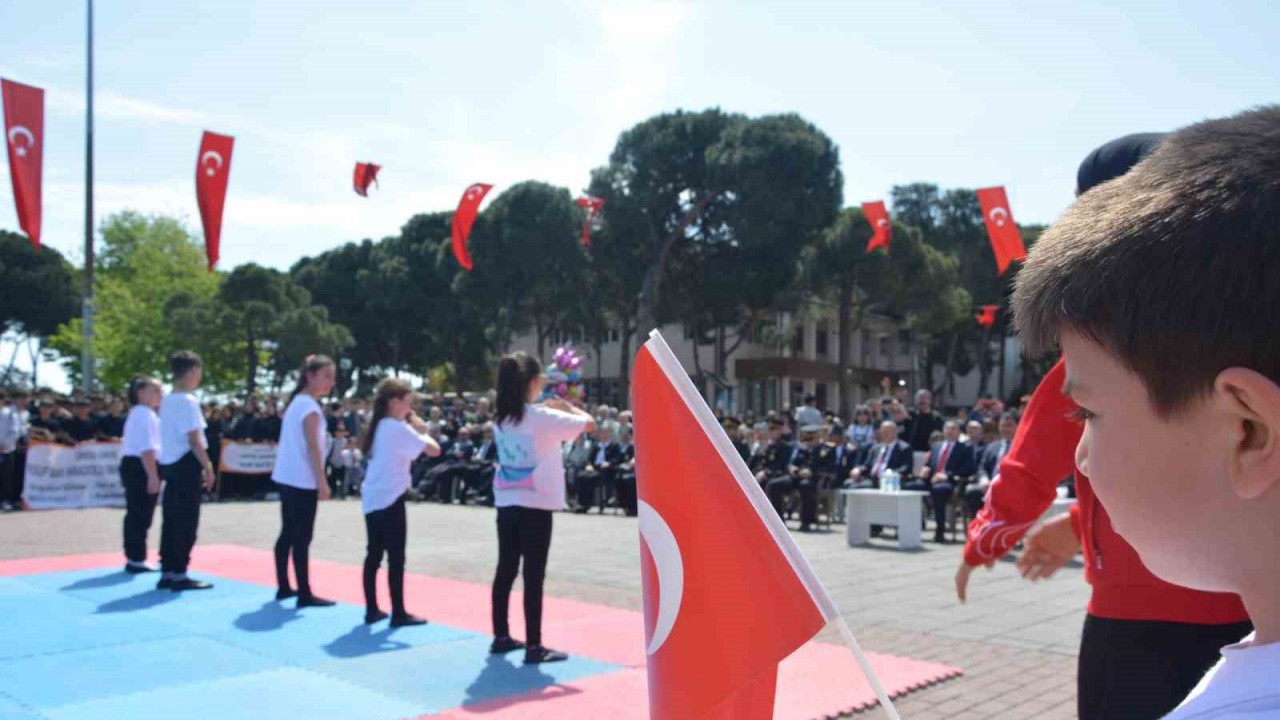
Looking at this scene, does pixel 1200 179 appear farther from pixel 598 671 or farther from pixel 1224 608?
pixel 598 671

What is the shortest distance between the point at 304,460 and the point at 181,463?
1.44 metres

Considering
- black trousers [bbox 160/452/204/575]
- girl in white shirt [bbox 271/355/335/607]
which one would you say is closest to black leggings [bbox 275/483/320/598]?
girl in white shirt [bbox 271/355/335/607]

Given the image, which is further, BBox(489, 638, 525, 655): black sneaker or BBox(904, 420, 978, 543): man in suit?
BBox(904, 420, 978, 543): man in suit

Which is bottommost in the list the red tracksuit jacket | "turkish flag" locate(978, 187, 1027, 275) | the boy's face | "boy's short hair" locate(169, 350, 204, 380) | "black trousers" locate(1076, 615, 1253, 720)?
"black trousers" locate(1076, 615, 1253, 720)

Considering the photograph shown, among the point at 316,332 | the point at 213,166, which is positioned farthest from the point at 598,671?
the point at 316,332

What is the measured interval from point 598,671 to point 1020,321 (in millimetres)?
5282

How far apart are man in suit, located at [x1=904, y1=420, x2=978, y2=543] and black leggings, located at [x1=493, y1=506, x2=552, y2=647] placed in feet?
26.8

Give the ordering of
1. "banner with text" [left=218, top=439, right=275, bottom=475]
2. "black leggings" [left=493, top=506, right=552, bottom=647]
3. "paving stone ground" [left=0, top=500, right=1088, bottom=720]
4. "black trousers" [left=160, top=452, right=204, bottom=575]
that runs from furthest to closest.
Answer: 1. "banner with text" [left=218, top=439, right=275, bottom=475]
2. "black trousers" [left=160, top=452, right=204, bottom=575]
3. "black leggings" [left=493, top=506, right=552, bottom=647]
4. "paving stone ground" [left=0, top=500, right=1088, bottom=720]

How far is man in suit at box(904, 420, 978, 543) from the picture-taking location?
42.5 ft

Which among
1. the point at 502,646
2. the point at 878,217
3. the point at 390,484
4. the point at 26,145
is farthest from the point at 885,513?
the point at 878,217

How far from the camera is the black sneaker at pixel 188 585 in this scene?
27.8 ft

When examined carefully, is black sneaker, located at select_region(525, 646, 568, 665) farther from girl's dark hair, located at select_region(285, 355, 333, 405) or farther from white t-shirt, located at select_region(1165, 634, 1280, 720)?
white t-shirt, located at select_region(1165, 634, 1280, 720)

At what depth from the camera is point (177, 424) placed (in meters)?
8.26

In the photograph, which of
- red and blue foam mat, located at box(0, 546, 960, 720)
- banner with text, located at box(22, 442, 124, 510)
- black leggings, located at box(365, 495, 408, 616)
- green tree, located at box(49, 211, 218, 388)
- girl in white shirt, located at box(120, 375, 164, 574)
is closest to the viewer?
red and blue foam mat, located at box(0, 546, 960, 720)
